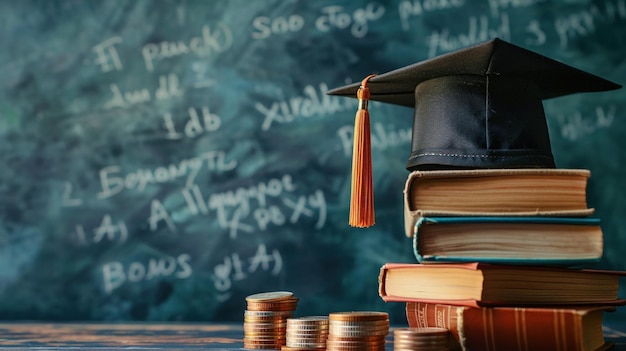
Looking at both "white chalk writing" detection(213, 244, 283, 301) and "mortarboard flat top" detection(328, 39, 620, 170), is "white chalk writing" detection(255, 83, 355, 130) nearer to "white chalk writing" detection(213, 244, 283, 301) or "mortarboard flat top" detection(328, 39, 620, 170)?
"white chalk writing" detection(213, 244, 283, 301)

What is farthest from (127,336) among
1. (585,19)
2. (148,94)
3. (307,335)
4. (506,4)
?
(585,19)

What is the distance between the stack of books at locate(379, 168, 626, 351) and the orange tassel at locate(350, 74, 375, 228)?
17 centimetres

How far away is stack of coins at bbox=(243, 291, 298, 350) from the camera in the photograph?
1474 millimetres

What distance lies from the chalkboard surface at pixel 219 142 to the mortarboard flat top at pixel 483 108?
0.97 metres

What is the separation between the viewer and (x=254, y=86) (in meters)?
2.49

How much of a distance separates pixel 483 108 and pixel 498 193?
0.59ft

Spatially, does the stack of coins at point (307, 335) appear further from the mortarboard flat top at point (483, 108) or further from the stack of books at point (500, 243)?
the mortarboard flat top at point (483, 108)

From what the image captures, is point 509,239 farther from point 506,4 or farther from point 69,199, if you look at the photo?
point 69,199

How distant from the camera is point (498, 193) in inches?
51.4

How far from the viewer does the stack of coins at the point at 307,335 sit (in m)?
1.38

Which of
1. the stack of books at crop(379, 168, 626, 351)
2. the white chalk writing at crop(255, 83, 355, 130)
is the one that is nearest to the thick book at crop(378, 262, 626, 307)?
the stack of books at crop(379, 168, 626, 351)

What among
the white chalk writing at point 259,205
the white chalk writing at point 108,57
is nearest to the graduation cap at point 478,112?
the white chalk writing at point 259,205

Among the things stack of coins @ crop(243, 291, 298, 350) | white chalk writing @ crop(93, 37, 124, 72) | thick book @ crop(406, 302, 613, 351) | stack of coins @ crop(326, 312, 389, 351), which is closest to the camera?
thick book @ crop(406, 302, 613, 351)

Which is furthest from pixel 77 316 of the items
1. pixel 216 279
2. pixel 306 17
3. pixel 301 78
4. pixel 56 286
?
pixel 306 17
